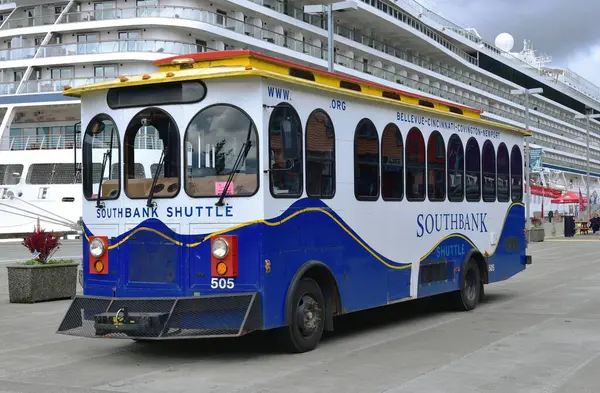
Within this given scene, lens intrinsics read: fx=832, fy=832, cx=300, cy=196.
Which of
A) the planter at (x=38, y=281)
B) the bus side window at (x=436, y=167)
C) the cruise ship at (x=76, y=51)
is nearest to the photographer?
the bus side window at (x=436, y=167)

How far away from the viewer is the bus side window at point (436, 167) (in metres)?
11.8

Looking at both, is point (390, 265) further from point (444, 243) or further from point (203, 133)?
point (203, 133)

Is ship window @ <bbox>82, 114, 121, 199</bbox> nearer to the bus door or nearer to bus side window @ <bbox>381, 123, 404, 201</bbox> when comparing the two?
the bus door

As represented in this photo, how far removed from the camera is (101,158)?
30.1 ft

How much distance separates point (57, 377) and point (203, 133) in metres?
2.79

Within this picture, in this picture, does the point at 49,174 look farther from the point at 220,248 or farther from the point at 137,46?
the point at 220,248

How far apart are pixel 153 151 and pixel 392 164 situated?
11.2 feet

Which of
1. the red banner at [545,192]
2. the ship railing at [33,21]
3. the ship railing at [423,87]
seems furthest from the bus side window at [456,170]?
the red banner at [545,192]

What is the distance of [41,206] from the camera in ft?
130

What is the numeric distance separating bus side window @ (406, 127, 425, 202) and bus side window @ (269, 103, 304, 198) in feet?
9.02

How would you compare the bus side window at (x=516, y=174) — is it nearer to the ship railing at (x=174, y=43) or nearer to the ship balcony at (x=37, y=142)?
the ship railing at (x=174, y=43)

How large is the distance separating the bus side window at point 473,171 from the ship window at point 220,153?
5.39 m

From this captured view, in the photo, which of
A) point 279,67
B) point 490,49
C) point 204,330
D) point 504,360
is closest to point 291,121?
point 279,67

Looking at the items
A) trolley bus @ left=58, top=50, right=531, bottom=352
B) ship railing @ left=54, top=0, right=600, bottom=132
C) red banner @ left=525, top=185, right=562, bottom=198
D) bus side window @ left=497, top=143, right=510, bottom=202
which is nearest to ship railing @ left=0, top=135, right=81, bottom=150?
ship railing @ left=54, top=0, right=600, bottom=132
